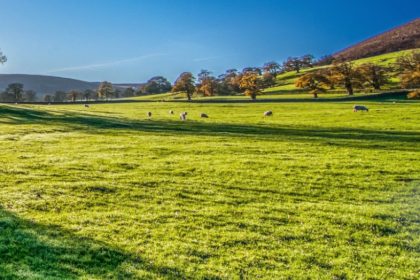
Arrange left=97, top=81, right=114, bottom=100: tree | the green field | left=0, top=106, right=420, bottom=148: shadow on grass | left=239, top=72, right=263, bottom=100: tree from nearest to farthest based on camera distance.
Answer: the green field → left=0, top=106, right=420, bottom=148: shadow on grass → left=239, top=72, right=263, bottom=100: tree → left=97, top=81, right=114, bottom=100: tree

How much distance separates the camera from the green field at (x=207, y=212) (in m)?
9.99

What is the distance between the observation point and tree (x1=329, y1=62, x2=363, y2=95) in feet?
361

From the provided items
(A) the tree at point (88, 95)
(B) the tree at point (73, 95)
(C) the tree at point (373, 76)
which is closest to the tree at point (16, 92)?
(B) the tree at point (73, 95)

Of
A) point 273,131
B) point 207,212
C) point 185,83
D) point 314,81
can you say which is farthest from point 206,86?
point 207,212

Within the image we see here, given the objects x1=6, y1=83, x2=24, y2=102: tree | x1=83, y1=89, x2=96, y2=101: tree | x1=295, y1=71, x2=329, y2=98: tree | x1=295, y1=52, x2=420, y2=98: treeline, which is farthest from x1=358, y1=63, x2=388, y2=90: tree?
x1=6, y1=83, x2=24, y2=102: tree

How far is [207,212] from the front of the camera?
14.0 meters

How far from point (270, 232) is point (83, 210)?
667 centimetres

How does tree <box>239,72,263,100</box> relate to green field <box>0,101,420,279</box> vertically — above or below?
above

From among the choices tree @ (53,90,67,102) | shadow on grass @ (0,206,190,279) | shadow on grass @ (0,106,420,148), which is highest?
tree @ (53,90,67,102)

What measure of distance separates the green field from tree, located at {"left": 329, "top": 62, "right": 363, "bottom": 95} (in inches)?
3431

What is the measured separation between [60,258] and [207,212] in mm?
5541

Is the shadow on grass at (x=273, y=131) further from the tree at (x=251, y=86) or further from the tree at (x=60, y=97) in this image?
the tree at (x=60, y=97)

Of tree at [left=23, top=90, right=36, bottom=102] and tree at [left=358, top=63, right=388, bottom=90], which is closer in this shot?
tree at [left=358, top=63, right=388, bottom=90]

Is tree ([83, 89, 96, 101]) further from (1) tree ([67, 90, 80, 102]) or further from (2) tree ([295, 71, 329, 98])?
(2) tree ([295, 71, 329, 98])
